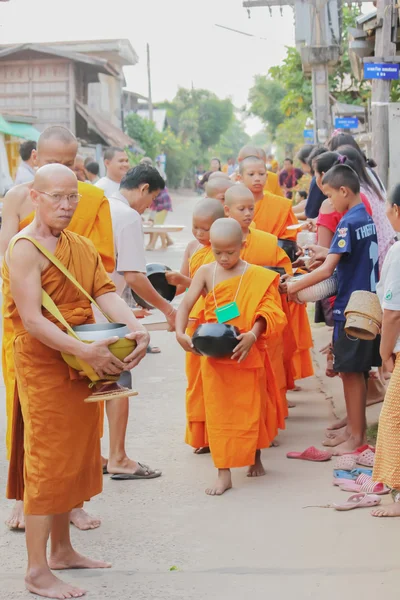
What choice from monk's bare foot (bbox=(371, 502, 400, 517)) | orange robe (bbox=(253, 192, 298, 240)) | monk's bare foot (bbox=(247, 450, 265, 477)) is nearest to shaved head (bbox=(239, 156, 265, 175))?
orange robe (bbox=(253, 192, 298, 240))

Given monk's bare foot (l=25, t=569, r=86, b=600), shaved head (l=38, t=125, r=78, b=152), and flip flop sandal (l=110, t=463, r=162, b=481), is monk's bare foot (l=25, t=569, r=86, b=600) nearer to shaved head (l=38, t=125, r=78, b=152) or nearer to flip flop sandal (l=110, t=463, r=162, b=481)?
flip flop sandal (l=110, t=463, r=162, b=481)

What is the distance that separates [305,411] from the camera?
7223 millimetres

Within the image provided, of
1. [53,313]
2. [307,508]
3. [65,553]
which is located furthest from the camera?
[307,508]

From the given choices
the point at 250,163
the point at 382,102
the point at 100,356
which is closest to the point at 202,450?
the point at 250,163

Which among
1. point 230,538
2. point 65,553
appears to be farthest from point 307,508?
point 65,553

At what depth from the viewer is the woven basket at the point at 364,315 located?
5133 millimetres

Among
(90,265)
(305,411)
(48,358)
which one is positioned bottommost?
(305,411)

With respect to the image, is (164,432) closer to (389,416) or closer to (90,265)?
(389,416)

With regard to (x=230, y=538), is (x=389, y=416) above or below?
above

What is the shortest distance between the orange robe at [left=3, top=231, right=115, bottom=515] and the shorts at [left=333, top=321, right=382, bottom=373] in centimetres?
225

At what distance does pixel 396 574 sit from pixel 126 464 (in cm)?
204

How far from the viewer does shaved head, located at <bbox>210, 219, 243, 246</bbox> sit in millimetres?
5336

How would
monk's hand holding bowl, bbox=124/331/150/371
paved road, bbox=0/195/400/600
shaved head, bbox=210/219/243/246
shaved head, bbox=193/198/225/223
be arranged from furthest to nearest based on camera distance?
shaved head, bbox=193/198/225/223 → shaved head, bbox=210/219/243/246 → paved road, bbox=0/195/400/600 → monk's hand holding bowl, bbox=124/331/150/371

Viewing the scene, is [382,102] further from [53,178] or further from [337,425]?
[53,178]
